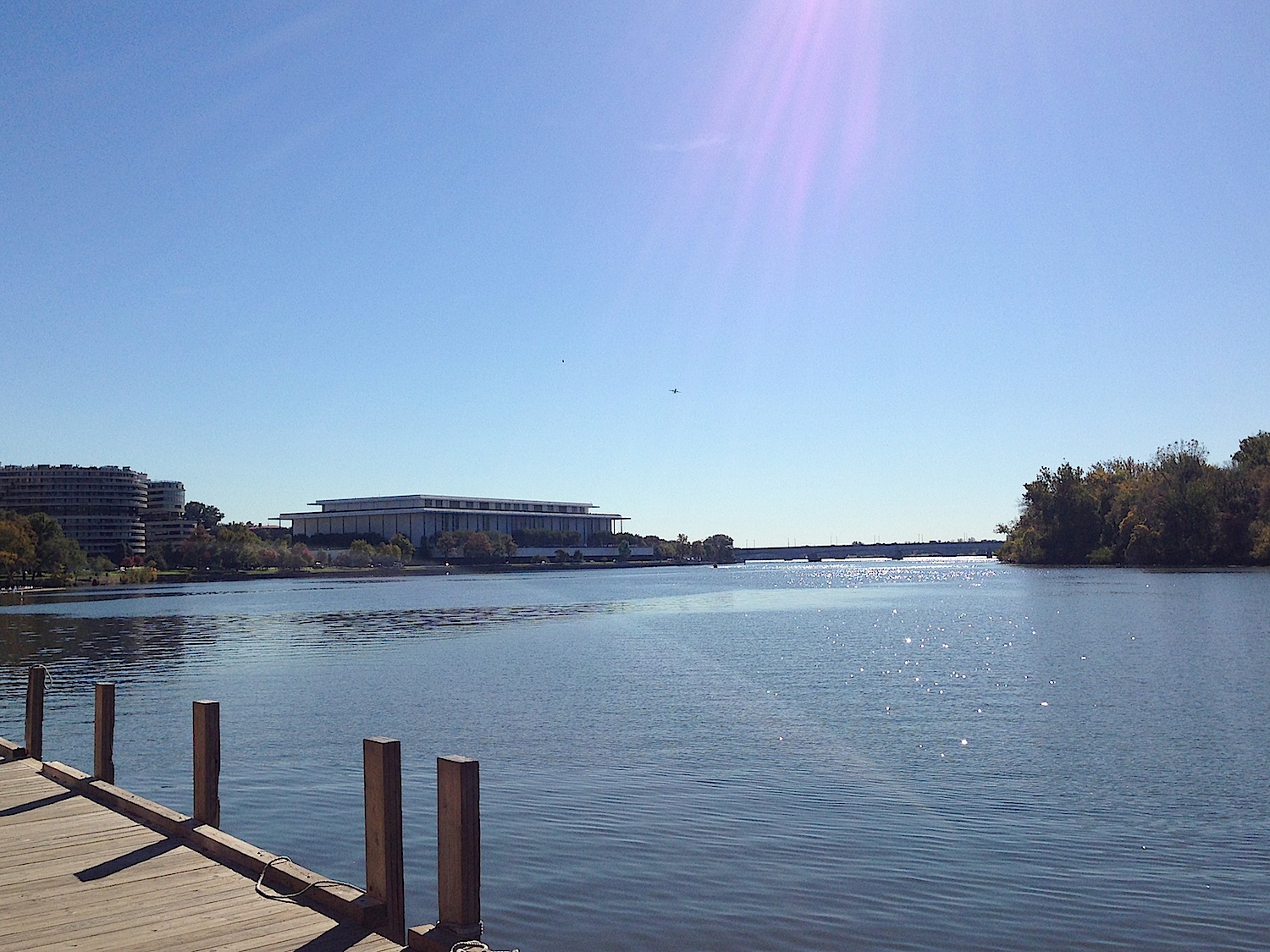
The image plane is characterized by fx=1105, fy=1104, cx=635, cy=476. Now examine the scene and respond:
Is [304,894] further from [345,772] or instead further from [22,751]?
[345,772]

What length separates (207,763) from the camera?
1205 cm

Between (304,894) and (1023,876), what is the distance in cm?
888

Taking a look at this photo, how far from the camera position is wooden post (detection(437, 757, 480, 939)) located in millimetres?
7789

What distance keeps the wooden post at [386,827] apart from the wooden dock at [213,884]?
0.01m

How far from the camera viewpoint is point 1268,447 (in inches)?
5118

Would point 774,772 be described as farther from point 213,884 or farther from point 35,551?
point 35,551

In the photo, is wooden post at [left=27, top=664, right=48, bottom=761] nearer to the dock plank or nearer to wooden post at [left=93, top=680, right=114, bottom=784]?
wooden post at [left=93, top=680, right=114, bottom=784]

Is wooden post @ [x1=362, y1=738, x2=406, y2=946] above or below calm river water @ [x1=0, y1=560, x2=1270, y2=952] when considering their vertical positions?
above

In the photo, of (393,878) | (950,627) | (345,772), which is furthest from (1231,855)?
(950,627)

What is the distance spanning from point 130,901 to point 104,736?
19.0 feet

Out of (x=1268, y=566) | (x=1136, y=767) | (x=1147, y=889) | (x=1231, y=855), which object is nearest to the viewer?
(x=1147, y=889)

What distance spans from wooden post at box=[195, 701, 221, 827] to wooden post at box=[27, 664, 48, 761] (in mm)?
5798

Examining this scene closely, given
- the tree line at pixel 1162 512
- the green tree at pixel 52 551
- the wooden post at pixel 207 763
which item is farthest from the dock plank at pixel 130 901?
the green tree at pixel 52 551

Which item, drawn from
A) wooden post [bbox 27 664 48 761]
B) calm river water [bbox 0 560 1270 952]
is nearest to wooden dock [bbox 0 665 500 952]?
calm river water [bbox 0 560 1270 952]
